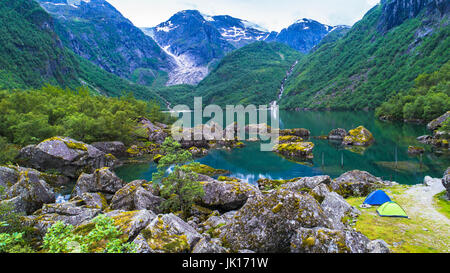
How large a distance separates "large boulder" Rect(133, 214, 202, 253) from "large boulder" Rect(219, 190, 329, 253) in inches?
82.1

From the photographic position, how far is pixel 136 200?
73.1 ft

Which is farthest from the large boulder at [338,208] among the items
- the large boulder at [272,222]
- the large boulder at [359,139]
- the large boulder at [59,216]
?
the large boulder at [359,139]

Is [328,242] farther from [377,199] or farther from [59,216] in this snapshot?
[59,216]

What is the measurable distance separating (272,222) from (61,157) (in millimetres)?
38102

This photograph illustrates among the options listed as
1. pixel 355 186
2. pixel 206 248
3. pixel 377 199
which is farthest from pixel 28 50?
pixel 377 199

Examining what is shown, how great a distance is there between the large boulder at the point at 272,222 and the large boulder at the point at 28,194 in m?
19.4

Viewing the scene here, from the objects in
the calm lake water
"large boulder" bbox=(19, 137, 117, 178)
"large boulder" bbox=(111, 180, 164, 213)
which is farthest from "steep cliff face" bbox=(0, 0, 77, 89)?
"large boulder" bbox=(111, 180, 164, 213)

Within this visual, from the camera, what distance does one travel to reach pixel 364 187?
90.1 feet
